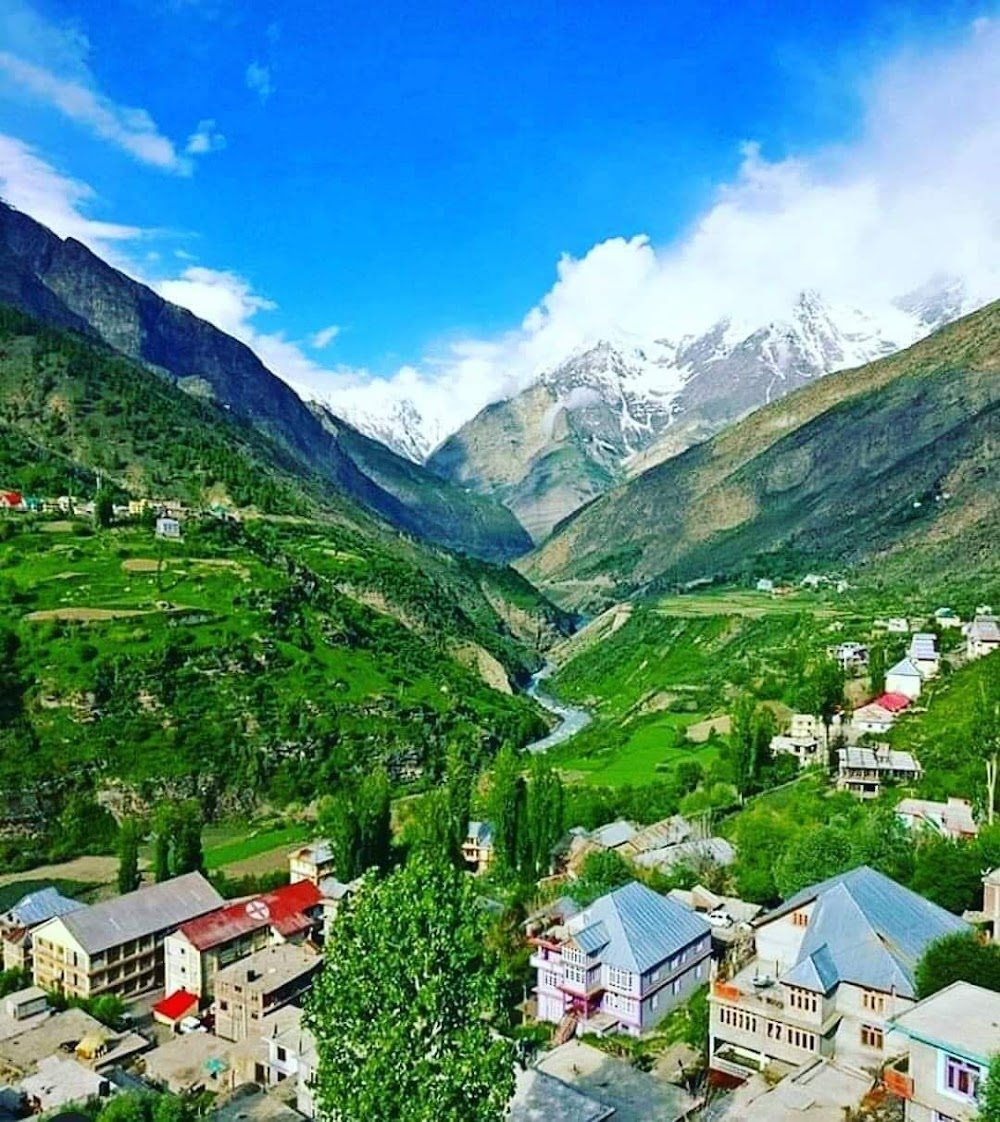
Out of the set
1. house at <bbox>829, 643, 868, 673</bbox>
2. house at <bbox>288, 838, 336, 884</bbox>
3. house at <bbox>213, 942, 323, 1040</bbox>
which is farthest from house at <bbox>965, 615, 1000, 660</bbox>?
house at <bbox>213, 942, 323, 1040</bbox>

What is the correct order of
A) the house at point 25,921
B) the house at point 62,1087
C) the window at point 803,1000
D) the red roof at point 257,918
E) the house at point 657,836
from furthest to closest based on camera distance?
the house at point 657,836 < the house at point 25,921 < the red roof at point 257,918 < the house at point 62,1087 < the window at point 803,1000

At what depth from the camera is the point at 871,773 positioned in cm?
6297

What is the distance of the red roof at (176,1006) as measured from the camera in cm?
4700

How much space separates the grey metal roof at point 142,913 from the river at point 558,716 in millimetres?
54896

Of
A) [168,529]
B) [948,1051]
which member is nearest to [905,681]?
[948,1051]

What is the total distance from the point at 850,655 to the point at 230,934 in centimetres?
6778

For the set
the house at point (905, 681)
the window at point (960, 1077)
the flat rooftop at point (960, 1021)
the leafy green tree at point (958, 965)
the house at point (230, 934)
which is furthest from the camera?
the house at point (905, 681)

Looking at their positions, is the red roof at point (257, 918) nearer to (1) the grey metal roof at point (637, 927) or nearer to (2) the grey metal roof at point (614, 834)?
(2) the grey metal roof at point (614, 834)

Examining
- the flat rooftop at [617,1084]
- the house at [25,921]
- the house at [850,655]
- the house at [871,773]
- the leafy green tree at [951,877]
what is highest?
the house at [850,655]

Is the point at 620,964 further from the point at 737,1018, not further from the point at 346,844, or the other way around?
the point at 346,844

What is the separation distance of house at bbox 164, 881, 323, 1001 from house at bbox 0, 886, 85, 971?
20.1 ft

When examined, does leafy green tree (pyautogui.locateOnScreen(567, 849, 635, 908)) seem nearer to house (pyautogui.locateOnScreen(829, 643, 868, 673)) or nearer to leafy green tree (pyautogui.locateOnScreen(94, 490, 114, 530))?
house (pyautogui.locateOnScreen(829, 643, 868, 673))

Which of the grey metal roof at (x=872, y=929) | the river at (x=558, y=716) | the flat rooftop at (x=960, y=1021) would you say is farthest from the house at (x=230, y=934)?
the river at (x=558, y=716)

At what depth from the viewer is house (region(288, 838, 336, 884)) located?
63.0 m
